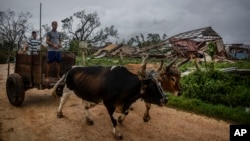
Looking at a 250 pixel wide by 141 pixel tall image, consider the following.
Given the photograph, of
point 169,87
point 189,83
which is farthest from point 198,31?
point 169,87

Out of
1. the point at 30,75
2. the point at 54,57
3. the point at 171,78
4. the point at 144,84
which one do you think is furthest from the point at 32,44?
the point at 144,84

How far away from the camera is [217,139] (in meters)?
6.51

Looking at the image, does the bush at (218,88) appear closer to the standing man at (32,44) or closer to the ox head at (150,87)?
the ox head at (150,87)

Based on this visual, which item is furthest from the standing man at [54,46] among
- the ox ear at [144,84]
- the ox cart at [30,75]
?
the ox ear at [144,84]

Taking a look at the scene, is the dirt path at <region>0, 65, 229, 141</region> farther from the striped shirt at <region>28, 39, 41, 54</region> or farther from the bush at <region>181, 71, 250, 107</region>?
the striped shirt at <region>28, 39, 41, 54</region>

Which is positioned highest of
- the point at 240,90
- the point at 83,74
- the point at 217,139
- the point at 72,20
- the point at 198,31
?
the point at 72,20

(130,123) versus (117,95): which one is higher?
(117,95)

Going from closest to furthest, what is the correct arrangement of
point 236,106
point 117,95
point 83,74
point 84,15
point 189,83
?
point 117,95, point 83,74, point 236,106, point 189,83, point 84,15

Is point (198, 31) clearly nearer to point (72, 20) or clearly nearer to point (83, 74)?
point (83, 74)

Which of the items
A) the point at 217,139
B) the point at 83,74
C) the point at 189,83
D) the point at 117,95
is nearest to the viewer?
the point at 117,95

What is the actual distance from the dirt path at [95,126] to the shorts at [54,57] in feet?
5.09

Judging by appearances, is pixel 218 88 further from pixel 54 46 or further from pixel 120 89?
pixel 54 46

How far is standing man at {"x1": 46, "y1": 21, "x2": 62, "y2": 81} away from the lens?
8559mm

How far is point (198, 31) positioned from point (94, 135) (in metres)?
5.80
